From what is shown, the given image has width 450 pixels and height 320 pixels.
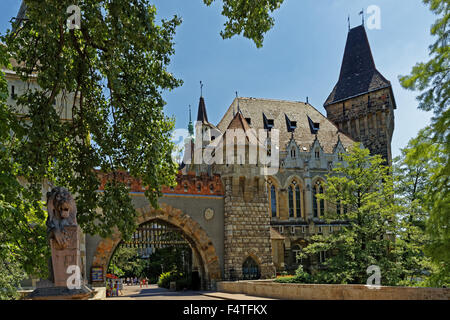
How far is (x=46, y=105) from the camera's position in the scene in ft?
26.7

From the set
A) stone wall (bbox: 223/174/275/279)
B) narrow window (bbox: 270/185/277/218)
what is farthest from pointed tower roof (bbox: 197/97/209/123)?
stone wall (bbox: 223/174/275/279)

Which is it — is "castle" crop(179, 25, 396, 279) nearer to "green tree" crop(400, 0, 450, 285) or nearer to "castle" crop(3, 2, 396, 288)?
"castle" crop(3, 2, 396, 288)

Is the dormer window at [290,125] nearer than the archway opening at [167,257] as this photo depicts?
No

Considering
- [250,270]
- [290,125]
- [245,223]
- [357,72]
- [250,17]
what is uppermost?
[357,72]

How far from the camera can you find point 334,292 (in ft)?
42.2

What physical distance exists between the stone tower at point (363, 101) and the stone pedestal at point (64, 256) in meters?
36.3

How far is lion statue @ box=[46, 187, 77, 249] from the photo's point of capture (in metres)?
7.68

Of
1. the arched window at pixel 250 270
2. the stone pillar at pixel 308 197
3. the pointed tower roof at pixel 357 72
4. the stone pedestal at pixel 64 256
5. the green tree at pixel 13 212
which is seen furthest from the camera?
the pointed tower roof at pixel 357 72

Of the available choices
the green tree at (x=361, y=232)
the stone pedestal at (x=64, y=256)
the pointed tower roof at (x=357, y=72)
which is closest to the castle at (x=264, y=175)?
the pointed tower roof at (x=357, y=72)

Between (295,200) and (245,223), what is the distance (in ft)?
46.5

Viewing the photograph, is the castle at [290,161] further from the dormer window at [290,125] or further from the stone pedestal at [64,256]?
the stone pedestal at [64,256]

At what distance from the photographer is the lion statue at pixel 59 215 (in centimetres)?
768

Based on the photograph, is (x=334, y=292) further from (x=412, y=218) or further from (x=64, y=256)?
(x=412, y=218)

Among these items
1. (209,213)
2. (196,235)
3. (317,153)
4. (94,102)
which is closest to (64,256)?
(94,102)
